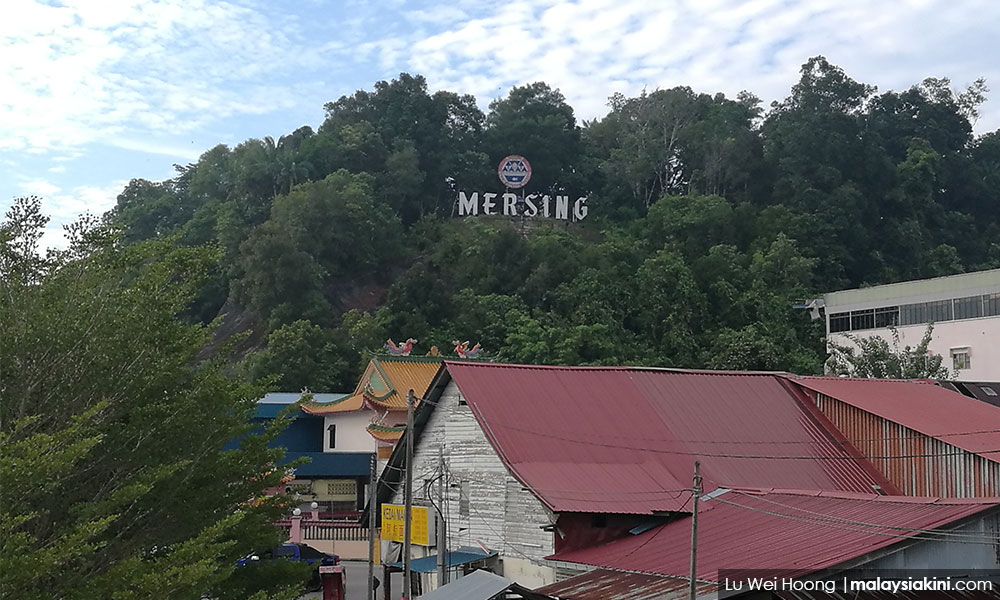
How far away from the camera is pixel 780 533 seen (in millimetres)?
18031

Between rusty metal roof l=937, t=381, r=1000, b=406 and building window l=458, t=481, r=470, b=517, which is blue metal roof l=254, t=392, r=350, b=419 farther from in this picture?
rusty metal roof l=937, t=381, r=1000, b=406

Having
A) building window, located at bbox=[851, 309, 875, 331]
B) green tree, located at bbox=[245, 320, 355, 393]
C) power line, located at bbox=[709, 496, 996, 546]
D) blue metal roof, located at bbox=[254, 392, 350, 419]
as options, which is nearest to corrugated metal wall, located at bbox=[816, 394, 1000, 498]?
power line, located at bbox=[709, 496, 996, 546]

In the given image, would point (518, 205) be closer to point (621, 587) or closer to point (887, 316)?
point (887, 316)

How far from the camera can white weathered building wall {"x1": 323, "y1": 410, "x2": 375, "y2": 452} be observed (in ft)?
159

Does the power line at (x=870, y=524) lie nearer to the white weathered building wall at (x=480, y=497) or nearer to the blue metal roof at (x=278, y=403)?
the white weathered building wall at (x=480, y=497)

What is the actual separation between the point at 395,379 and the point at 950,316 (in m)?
25.6

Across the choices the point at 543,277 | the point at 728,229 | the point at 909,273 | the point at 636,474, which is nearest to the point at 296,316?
the point at 543,277

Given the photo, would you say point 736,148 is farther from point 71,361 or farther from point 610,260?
point 71,361

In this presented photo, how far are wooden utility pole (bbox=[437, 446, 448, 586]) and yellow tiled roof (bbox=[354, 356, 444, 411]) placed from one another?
15.4 meters

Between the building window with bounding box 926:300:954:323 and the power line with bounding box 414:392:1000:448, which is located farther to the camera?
the building window with bounding box 926:300:954:323

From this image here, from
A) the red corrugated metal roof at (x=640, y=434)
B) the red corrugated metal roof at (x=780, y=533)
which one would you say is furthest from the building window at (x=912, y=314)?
the red corrugated metal roof at (x=780, y=533)

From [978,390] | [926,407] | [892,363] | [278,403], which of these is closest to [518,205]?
[278,403]

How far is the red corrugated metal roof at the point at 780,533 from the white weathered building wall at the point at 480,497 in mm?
1241

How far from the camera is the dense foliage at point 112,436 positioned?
527 inches
